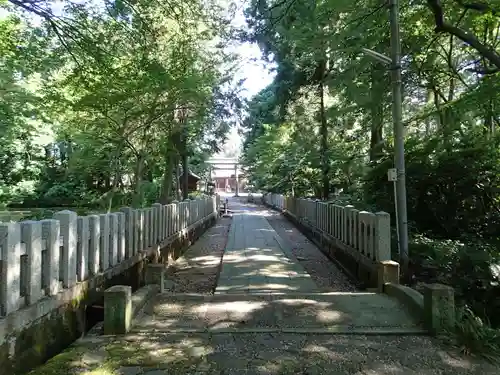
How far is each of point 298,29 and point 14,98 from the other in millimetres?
10495

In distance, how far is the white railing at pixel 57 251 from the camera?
3.31m

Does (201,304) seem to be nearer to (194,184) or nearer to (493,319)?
(493,319)

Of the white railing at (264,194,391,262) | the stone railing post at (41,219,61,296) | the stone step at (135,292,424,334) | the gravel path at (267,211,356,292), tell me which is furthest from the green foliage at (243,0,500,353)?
the stone railing post at (41,219,61,296)

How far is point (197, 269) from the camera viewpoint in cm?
1023

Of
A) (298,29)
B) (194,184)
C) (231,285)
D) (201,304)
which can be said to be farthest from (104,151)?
(194,184)

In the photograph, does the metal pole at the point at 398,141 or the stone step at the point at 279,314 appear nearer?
the stone step at the point at 279,314

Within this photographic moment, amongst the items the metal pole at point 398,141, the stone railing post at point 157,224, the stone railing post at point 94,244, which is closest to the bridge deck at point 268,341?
the stone railing post at point 94,244

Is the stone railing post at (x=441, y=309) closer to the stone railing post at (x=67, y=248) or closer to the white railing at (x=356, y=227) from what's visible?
the white railing at (x=356, y=227)

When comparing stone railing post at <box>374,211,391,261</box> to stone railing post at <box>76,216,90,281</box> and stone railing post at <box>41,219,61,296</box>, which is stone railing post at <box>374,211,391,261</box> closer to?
stone railing post at <box>76,216,90,281</box>

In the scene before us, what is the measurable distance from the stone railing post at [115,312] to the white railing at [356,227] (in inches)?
159

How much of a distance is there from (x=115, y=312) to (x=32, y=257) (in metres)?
1.09

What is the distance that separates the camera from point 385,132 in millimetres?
17328

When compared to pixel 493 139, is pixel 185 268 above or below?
below

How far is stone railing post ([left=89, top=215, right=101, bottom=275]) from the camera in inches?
199
